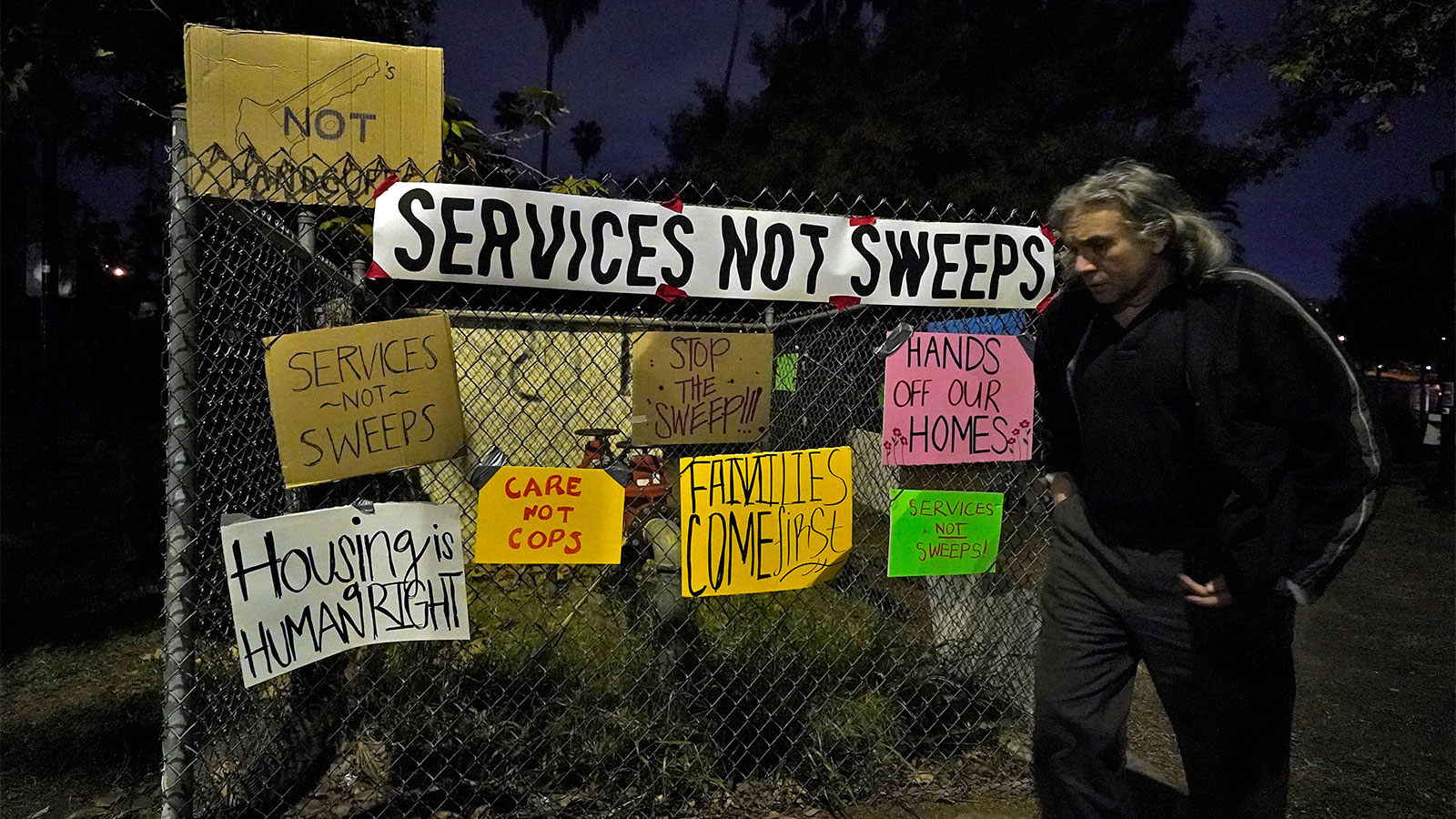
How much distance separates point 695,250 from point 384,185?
906 millimetres

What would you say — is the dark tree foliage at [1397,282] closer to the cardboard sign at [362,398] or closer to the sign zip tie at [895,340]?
the sign zip tie at [895,340]

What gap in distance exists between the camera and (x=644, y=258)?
2504 millimetres

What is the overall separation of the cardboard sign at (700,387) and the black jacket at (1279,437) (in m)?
1.25

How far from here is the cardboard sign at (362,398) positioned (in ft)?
7.14

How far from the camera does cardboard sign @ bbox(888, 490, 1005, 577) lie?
2.88 meters

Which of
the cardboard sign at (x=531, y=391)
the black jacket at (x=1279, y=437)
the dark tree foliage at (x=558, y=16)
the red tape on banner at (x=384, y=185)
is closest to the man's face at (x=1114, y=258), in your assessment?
the black jacket at (x=1279, y=437)

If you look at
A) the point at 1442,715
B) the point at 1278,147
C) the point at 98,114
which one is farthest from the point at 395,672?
the point at 1278,147

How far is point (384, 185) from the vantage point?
2.25 metres

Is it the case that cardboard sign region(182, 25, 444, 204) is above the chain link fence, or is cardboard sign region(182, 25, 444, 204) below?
above

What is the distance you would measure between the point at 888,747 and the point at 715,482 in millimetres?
1257

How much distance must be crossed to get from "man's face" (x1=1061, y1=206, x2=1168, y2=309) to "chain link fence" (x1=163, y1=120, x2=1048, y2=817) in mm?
782

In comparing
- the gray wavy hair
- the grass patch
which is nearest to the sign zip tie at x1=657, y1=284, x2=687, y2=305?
the gray wavy hair

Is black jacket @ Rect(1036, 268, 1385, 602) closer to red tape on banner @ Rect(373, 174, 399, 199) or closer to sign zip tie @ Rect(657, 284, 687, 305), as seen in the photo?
sign zip tie @ Rect(657, 284, 687, 305)

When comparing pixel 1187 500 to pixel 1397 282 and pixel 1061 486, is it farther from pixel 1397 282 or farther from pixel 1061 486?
pixel 1397 282
